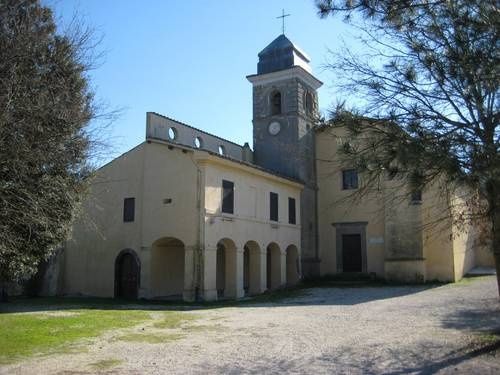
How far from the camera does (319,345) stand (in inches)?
384

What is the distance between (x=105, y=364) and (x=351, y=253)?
69.4 ft

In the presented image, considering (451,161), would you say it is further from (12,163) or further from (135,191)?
(135,191)

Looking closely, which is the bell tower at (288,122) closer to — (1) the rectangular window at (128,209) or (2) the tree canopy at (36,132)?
(1) the rectangular window at (128,209)

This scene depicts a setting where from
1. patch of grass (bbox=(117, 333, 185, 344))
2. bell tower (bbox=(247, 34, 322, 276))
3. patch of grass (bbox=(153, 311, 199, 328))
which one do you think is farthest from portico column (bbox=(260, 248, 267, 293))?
patch of grass (bbox=(117, 333, 185, 344))

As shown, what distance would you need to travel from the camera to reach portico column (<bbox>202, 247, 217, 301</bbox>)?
1995 cm

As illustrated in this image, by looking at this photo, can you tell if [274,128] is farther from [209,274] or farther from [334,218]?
[209,274]

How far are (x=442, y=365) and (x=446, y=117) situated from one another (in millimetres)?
3710

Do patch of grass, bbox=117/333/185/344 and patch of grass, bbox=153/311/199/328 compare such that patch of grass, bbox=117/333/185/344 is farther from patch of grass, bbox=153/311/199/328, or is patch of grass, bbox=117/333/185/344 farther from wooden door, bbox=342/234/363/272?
wooden door, bbox=342/234/363/272

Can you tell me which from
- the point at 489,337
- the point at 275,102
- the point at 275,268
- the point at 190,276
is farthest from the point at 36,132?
the point at 275,102

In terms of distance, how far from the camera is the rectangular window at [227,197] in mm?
21500

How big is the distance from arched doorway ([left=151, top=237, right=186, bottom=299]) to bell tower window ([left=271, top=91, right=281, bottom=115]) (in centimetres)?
940

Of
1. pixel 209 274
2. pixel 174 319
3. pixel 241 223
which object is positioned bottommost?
pixel 174 319

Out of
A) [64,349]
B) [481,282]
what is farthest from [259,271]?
[64,349]

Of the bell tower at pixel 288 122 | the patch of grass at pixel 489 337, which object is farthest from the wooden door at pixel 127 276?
the patch of grass at pixel 489 337
